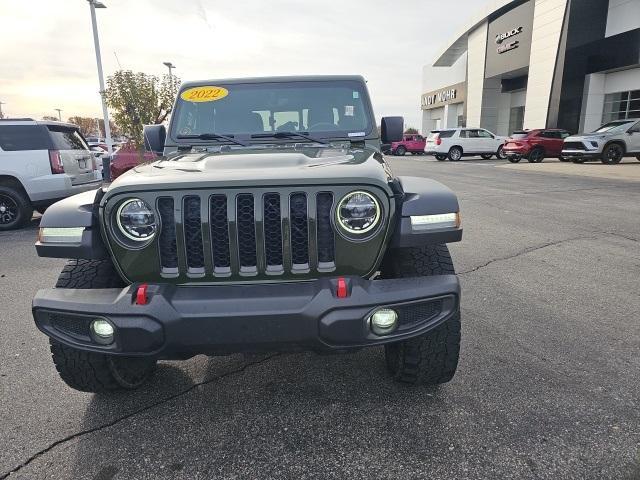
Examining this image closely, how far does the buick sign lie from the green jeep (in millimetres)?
35989

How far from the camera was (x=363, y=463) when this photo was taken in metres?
2.04

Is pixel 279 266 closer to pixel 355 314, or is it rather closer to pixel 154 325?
pixel 355 314

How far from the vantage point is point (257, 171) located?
2.19 meters

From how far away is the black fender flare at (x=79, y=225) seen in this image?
83.8 inches

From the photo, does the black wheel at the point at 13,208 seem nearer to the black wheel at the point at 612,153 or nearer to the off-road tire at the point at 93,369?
the off-road tire at the point at 93,369

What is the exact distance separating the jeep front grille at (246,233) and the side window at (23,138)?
6.92m

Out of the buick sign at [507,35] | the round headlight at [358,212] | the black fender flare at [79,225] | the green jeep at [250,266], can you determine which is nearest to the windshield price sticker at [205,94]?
the green jeep at [250,266]

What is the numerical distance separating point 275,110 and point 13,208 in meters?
6.59

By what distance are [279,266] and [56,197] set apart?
7.17 meters

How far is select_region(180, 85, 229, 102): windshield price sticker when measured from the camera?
344 cm

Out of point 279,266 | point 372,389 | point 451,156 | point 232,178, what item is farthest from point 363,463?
point 451,156

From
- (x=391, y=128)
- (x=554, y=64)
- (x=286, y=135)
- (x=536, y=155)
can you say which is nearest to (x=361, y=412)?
(x=286, y=135)

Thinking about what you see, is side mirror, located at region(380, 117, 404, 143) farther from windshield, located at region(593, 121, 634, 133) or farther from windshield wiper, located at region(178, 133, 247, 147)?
windshield, located at region(593, 121, 634, 133)

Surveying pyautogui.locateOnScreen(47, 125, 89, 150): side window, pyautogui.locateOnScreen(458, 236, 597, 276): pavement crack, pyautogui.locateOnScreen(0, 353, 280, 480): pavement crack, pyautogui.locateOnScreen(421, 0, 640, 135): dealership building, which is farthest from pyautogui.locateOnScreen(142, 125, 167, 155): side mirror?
pyautogui.locateOnScreen(421, 0, 640, 135): dealership building
